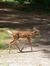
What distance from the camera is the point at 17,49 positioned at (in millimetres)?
7707

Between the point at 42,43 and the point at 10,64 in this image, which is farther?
the point at 42,43

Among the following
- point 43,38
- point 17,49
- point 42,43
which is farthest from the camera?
point 43,38

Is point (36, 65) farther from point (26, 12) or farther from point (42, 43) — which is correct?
point (26, 12)

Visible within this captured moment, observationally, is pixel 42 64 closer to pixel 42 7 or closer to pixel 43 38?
pixel 43 38

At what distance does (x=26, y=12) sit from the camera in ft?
68.3

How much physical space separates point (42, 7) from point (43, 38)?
11.5 m

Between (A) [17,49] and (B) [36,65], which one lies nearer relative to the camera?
(B) [36,65]

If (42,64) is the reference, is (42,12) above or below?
below

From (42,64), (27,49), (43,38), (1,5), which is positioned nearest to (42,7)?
(1,5)

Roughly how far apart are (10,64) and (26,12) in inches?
634

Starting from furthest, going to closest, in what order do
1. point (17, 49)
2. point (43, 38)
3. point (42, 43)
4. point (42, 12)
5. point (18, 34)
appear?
point (42, 12) → point (43, 38) → point (42, 43) → point (17, 49) → point (18, 34)

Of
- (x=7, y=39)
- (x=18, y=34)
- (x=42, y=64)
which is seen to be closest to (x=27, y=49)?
(x=18, y=34)

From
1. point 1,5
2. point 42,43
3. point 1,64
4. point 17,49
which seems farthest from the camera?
point 1,5

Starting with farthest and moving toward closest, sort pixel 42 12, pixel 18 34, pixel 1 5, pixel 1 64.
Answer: pixel 1 5 < pixel 42 12 < pixel 18 34 < pixel 1 64
